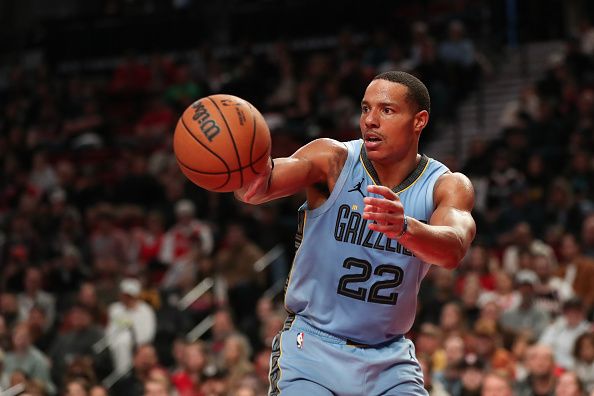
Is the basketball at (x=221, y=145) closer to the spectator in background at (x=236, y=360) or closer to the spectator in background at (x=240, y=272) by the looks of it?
the spectator in background at (x=236, y=360)

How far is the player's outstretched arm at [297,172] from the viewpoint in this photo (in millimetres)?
4816

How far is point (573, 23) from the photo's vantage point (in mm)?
20203

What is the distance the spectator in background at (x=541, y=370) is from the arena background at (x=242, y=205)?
3 cm

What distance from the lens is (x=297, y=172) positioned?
487 centimetres

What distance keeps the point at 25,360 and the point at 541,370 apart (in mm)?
5674

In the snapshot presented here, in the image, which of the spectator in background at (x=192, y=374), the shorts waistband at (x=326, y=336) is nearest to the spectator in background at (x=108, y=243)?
the spectator in background at (x=192, y=374)

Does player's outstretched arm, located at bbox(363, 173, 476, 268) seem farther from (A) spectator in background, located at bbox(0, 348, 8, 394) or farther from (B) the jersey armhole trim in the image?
(A) spectator in background, located at bbox(0, 348, 8, 394)

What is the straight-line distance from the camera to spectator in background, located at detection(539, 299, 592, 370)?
1085cm

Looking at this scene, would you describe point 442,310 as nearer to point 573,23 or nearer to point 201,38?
point 573,23

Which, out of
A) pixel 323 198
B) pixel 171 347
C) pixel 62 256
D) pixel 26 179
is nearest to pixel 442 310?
pixel 171 347

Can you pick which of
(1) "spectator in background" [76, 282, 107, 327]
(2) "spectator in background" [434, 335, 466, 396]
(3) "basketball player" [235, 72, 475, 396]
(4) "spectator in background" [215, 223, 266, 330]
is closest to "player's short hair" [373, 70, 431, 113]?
(3) "basketball player" [235, 72, 475, 396]

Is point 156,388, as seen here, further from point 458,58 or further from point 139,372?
point 458,58

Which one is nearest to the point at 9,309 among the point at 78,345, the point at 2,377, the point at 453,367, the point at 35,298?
the point at 35,298

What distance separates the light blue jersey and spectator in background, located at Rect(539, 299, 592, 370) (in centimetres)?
631
